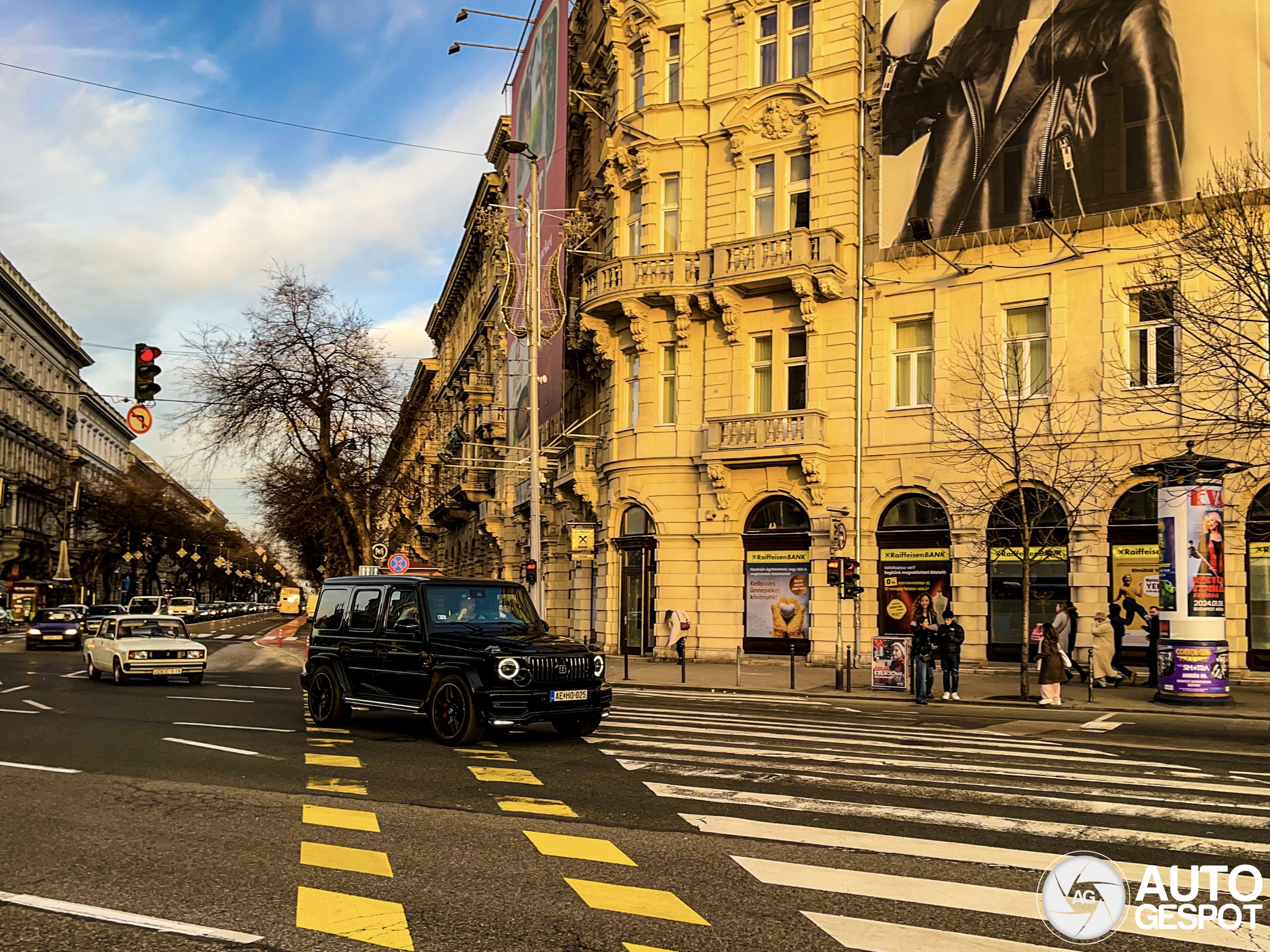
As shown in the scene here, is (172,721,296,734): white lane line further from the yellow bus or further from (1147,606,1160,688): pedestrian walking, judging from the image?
the yellow bus

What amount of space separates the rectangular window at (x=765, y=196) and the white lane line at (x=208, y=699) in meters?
18.9

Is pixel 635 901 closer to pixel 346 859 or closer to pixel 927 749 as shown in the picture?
pixel 346 859

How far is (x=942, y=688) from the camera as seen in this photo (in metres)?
23.9

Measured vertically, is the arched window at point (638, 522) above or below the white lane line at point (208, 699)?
above

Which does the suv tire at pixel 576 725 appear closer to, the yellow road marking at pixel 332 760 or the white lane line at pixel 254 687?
the yellow road marking at pixel 332 760

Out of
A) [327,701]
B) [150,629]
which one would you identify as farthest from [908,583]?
[150,629]

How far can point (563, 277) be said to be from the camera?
123 feet

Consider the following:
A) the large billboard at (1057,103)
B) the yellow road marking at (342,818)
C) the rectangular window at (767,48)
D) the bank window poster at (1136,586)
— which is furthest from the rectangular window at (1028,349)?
the yellow road marking at (342,818)

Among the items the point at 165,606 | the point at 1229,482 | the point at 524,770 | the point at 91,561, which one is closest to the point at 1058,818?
the point at 524,770

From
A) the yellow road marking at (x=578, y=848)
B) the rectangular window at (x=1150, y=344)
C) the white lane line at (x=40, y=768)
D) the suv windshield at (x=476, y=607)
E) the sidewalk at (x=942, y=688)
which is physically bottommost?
the sidewalk at (x=942, y=688)

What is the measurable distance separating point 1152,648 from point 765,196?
52.1 feet

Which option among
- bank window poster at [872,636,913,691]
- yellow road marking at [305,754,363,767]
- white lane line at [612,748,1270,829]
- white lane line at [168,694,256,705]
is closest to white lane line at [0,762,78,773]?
yellow road marking at [305,754,363,767]

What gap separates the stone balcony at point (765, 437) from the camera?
30.2 m

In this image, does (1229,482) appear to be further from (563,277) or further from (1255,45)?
(563,277)
